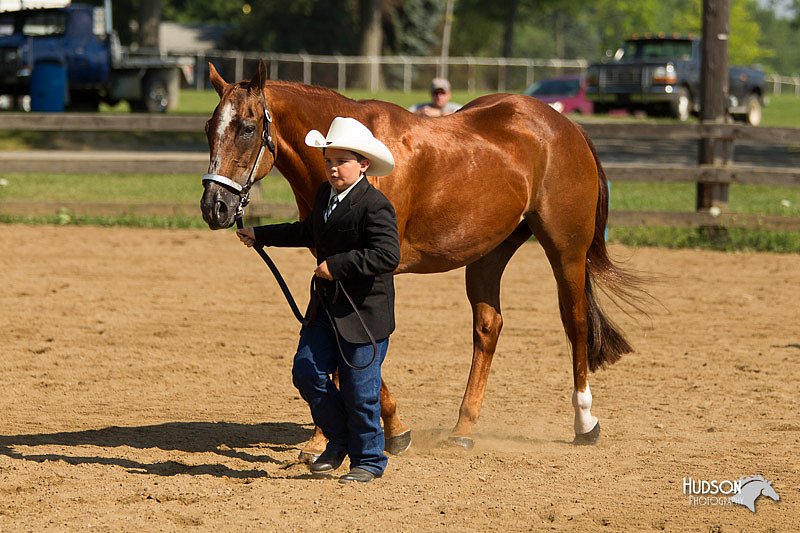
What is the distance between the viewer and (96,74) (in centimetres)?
2730

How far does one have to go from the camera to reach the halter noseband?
4.84 m

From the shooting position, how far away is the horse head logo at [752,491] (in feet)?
15.8

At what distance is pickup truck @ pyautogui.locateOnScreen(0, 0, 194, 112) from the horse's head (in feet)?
72.7

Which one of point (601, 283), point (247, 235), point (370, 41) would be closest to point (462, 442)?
point (601, 283)

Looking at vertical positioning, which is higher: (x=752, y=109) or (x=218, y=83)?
(x=218, y=83)

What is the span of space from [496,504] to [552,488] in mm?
380

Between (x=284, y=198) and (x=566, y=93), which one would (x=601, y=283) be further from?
(x=566, y=93)

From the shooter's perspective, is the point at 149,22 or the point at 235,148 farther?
the point at 149,22

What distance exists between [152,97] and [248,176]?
25.2 m

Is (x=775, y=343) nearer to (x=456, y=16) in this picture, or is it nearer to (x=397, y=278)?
(x=397, y=278)

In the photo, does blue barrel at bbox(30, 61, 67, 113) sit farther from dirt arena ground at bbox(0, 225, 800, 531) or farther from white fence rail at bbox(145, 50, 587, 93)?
white fence rail at bbox(145, 50, 587, 93)

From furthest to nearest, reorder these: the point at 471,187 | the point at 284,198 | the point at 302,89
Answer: the point at 284,198
the point at 471,187
the point at 302,89

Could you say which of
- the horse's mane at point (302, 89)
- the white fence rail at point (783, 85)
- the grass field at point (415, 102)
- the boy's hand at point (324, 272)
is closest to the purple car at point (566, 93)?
the grass field at point (415, 102)

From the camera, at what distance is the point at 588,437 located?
233 inches
